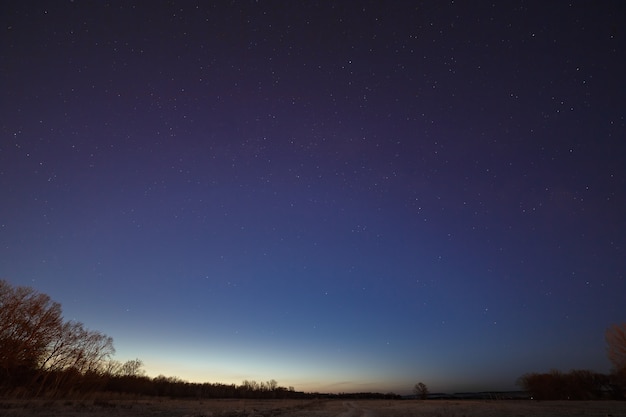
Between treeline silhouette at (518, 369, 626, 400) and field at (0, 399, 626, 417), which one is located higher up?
treeline silhouette at (518, 369, 626, 400)

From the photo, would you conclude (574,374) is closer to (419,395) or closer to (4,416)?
(419,395)

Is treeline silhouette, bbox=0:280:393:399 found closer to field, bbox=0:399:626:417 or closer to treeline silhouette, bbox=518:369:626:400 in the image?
field, bbox=0:399:626:417

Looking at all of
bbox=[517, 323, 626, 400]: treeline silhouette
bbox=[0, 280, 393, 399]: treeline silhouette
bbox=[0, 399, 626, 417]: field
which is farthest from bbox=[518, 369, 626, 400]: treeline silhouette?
bbox=[0, 280, 393, 399]: treeline silhouette

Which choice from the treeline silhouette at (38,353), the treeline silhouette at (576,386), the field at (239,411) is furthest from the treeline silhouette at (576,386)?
the treeline silhouette at (38,353)

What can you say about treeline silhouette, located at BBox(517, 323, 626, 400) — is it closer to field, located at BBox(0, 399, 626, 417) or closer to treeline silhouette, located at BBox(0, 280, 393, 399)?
field, located at BBox(0, 399, 626, 417)

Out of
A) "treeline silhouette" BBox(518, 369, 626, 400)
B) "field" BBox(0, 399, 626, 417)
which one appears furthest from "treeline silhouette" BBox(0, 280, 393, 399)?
"treeline silhouette" BBox(518, 369, 626, 400)

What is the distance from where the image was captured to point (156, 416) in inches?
1122

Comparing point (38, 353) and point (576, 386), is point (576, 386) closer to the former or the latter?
point (576, 386)

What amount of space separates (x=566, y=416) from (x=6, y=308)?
56.9m

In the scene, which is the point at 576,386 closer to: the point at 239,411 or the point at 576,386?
the point at 576,386

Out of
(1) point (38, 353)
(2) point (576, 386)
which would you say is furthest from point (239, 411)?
(2) point (576, 386)

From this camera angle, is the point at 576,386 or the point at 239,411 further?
the point at 576,386

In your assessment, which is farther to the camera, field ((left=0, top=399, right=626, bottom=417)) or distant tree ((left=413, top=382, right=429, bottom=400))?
distant tree ((left=413, top=382, right=429, bottom=400))

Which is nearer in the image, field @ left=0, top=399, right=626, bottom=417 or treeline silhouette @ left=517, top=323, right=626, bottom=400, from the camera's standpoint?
field @ left=0, top=399, right=626, bottom=417
